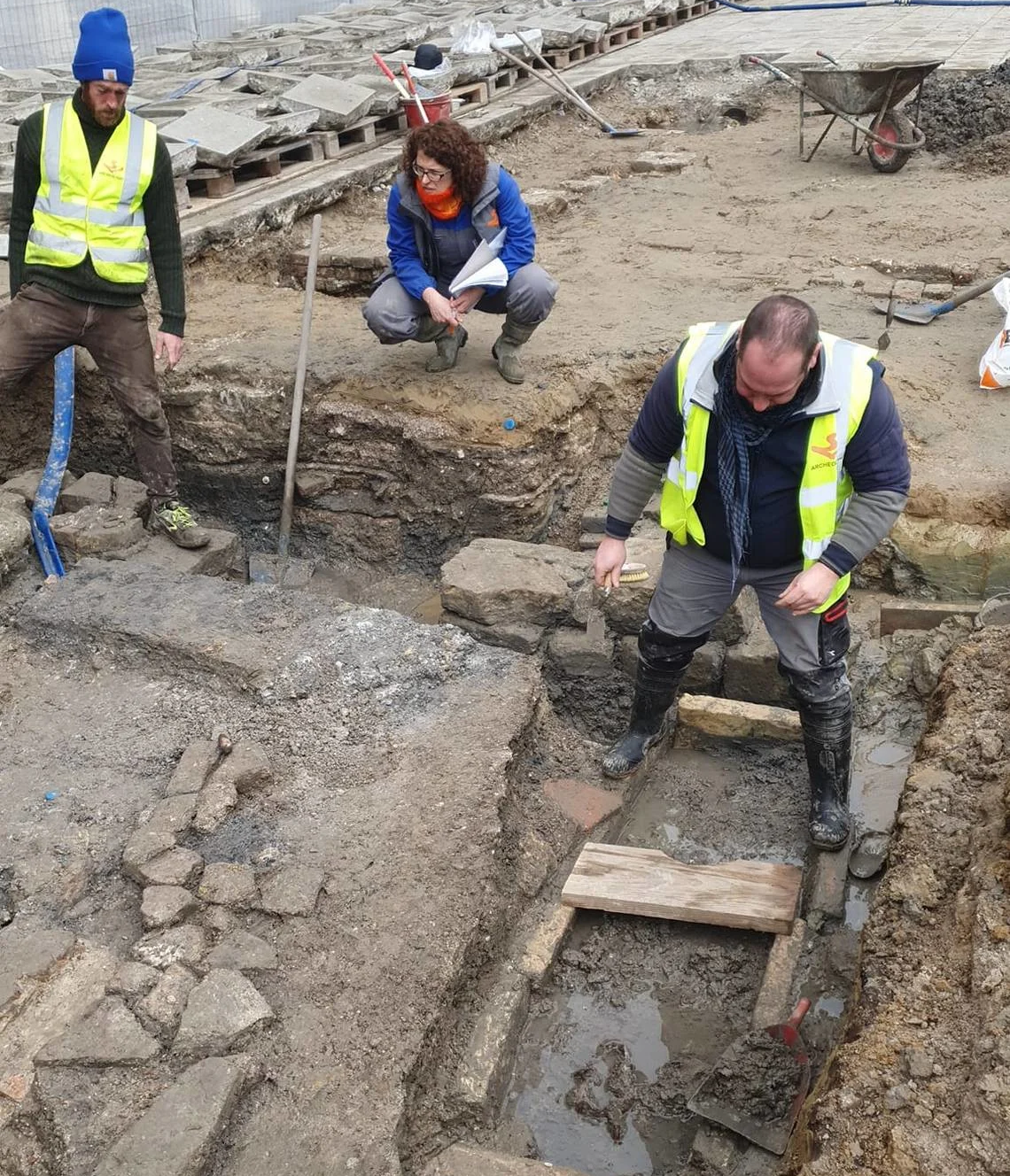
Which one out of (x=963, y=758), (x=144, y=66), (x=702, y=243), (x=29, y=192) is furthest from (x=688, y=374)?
(x=144, y=66)

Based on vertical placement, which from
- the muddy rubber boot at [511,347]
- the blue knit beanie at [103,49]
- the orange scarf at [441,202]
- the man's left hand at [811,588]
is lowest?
the muddy rubber boot at [511,347]

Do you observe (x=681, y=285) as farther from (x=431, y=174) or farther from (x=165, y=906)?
(x=165, y=906)

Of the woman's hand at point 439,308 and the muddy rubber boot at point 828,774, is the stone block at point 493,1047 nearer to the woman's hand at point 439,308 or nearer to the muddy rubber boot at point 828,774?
the muddy rubber boot at point 828,774

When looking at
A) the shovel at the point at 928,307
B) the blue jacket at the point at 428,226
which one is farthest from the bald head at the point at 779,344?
the shovel at the point at 928,307

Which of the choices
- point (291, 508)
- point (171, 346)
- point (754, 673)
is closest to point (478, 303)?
point (291, 508)

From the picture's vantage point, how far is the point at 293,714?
4.11 meters

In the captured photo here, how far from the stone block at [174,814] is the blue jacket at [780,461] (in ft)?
6.15

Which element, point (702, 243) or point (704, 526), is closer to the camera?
point (704, 526)

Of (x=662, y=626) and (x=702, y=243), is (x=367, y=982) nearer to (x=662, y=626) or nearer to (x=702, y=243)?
(x=662, y=626)

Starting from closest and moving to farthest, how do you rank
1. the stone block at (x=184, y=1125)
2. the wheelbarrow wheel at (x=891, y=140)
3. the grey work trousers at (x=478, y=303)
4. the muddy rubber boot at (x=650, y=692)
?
1. the stone block at (x=184, y=1125)
2. the muddy rubber boot at (x=650, y=692)
3. the grey work trousers at (x=478, y=303)
4. the wheelbarrow wheel at (x=891, y=140)

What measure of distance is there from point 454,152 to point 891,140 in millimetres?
6854

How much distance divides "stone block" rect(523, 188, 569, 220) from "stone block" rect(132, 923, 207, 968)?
7063 mm

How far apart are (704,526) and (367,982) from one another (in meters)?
1.74

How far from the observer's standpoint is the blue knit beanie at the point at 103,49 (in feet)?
14.2
